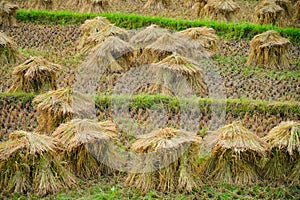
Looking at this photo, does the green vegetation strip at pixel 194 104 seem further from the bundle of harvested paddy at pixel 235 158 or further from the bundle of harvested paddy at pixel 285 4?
the bundle of harvested paddy at pixel 285 4

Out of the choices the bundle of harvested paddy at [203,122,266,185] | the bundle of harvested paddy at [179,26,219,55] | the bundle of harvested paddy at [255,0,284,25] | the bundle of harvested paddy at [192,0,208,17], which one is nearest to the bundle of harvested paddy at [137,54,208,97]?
the bundle of harvested paddy at [179,26,219,55]

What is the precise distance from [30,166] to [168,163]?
132 cm

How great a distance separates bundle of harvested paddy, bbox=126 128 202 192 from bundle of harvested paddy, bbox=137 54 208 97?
200cm

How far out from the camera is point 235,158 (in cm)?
566

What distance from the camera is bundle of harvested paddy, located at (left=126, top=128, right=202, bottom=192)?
5.55 meters

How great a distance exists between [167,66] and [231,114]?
109 centimetres

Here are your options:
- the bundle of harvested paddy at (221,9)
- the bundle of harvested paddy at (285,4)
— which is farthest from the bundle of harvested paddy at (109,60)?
the bundle of harvested paddy at (285,4)

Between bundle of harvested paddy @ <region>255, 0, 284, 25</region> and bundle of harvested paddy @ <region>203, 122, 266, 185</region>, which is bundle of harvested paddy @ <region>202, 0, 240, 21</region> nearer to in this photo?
bundle of harvested paddy @ <region>255, 0, 284, 25</region>

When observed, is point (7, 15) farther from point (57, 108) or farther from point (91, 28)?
point (57, 108)

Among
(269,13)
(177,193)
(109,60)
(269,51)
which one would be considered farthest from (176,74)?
(269,13)

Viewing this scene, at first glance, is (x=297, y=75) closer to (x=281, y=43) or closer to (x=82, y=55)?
(x=281, y=43)

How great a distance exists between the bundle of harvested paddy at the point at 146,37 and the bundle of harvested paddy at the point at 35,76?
169 centimetres

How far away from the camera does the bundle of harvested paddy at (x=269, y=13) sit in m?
10.3

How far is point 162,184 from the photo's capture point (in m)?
5.59
